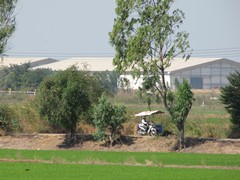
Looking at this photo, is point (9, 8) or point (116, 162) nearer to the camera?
point (116, 162)

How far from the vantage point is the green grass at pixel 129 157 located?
123 feet

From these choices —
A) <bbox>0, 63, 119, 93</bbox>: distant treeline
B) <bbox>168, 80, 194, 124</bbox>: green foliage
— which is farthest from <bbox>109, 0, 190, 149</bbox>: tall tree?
<bbox>0, 63, 119, 93</bbox>: distant treeline

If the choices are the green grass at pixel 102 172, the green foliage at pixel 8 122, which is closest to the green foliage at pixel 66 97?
the green foliage at pixel 8 122

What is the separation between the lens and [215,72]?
125 meters

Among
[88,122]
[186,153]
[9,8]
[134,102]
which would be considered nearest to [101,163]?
[186,153]

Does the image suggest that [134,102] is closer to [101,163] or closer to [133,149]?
[133,149]

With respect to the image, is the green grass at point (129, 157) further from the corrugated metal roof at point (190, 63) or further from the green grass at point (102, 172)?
the corrugated metal roof at point (190, 63)

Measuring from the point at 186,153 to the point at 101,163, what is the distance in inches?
317

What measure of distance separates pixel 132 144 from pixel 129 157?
7599mm

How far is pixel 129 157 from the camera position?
1587 inches

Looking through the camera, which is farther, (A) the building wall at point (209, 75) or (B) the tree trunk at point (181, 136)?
(A) the building wall at point (209, 75)

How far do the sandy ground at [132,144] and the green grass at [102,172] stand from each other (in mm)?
11471

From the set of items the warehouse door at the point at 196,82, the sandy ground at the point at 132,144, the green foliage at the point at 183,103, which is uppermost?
the warehouse door at the point at 196,82

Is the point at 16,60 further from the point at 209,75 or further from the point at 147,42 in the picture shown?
the point at 147,42
